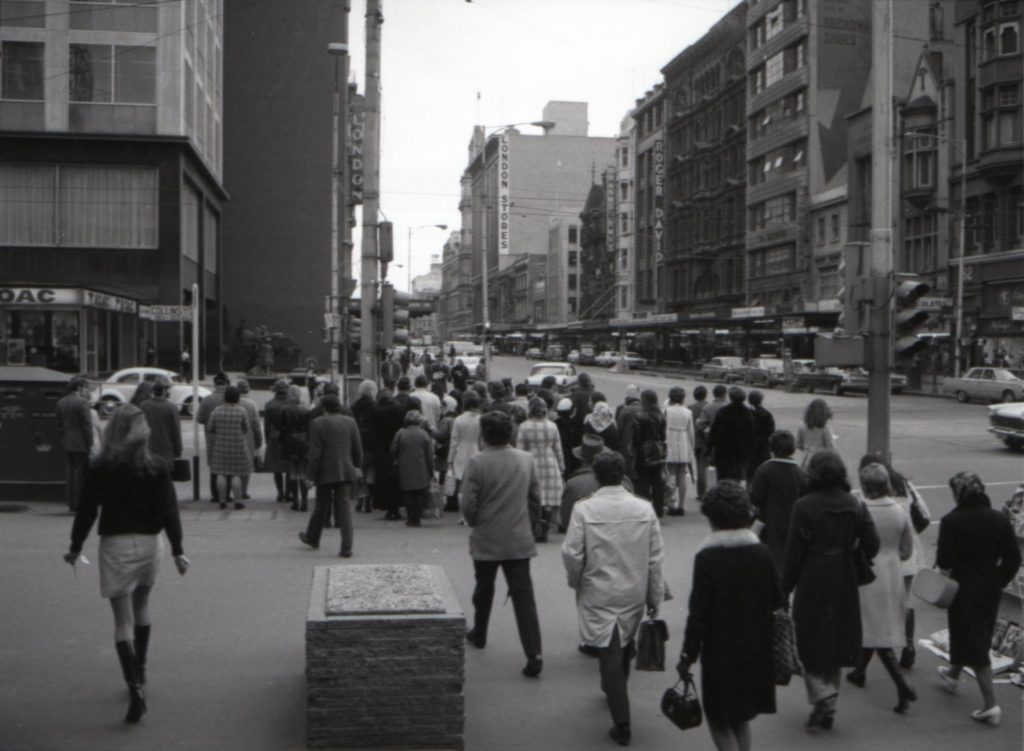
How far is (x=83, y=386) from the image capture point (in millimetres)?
15453

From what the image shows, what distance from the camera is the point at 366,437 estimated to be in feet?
52.8

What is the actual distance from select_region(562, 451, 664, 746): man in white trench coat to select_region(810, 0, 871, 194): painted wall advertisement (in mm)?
65439

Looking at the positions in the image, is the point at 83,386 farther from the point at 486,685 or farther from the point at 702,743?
the point at 702,743

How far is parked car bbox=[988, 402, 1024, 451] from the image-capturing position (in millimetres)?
24562

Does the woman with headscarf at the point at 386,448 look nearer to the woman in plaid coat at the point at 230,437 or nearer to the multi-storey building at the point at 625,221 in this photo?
the woman in plaid coat at the point at 230,437

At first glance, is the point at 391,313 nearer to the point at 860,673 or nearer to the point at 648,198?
the point at 860,673

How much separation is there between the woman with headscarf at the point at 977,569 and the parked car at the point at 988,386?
1377 inches

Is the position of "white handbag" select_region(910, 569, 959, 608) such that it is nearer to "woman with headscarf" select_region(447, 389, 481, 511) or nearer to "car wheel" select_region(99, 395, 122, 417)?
"woman with headscarf" select_region(447, 389, 481, 511)

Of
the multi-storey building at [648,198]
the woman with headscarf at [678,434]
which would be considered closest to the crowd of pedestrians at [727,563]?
the woman with headscarf at [678,434]

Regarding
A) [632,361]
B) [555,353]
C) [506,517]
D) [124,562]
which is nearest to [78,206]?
[632,361]

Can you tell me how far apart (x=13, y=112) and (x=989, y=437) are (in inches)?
1462

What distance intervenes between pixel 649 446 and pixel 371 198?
7329 mm

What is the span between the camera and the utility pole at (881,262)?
1204cm

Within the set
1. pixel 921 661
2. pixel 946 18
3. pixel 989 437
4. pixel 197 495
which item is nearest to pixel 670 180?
pixel 946 18
